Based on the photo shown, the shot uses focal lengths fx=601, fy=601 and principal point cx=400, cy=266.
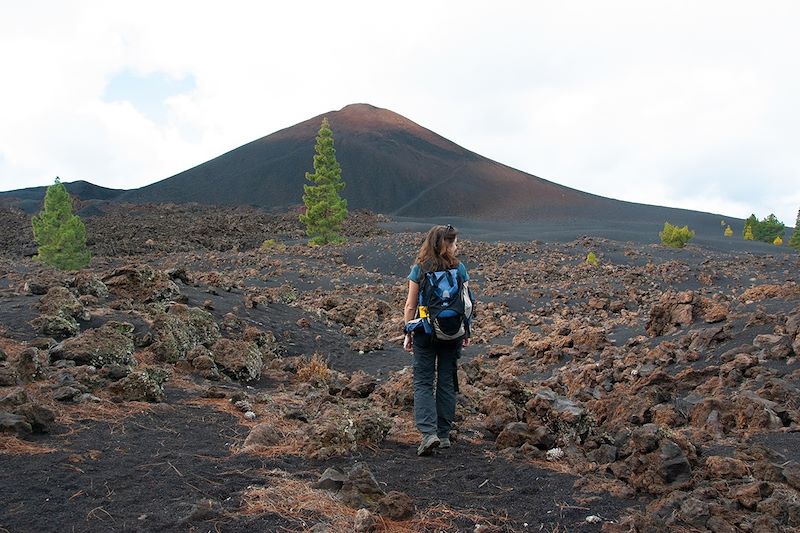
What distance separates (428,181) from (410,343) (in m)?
77.2

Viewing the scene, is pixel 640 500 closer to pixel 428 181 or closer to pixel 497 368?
pixel 497 368

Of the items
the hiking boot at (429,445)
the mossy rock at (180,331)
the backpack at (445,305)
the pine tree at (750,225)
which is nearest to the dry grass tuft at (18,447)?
the hiking boot at (429,445)

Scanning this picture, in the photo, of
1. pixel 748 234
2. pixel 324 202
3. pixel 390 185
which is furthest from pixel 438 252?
pixel 390 185

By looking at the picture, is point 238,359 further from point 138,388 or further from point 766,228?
point 766,228

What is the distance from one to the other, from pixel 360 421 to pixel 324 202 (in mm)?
29218

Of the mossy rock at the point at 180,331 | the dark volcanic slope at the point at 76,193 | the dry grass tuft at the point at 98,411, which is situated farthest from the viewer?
the dark volcanic slope at the point at 76,193

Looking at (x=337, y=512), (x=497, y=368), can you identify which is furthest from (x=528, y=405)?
(x=497, y=368)

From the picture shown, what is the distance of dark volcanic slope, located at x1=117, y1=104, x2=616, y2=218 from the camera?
2778 inches

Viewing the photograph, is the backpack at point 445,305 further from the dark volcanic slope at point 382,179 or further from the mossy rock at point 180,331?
the dark volcanic slope at point 382,179

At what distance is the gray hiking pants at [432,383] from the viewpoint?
464 centimetres

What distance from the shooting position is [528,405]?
5.05 m

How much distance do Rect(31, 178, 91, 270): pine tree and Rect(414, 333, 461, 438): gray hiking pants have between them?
25.1 m

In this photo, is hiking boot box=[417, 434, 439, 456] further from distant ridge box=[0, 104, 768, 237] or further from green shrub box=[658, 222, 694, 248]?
distant ridge box=[0, 104, 768, 237]

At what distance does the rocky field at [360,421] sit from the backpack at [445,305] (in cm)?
87
